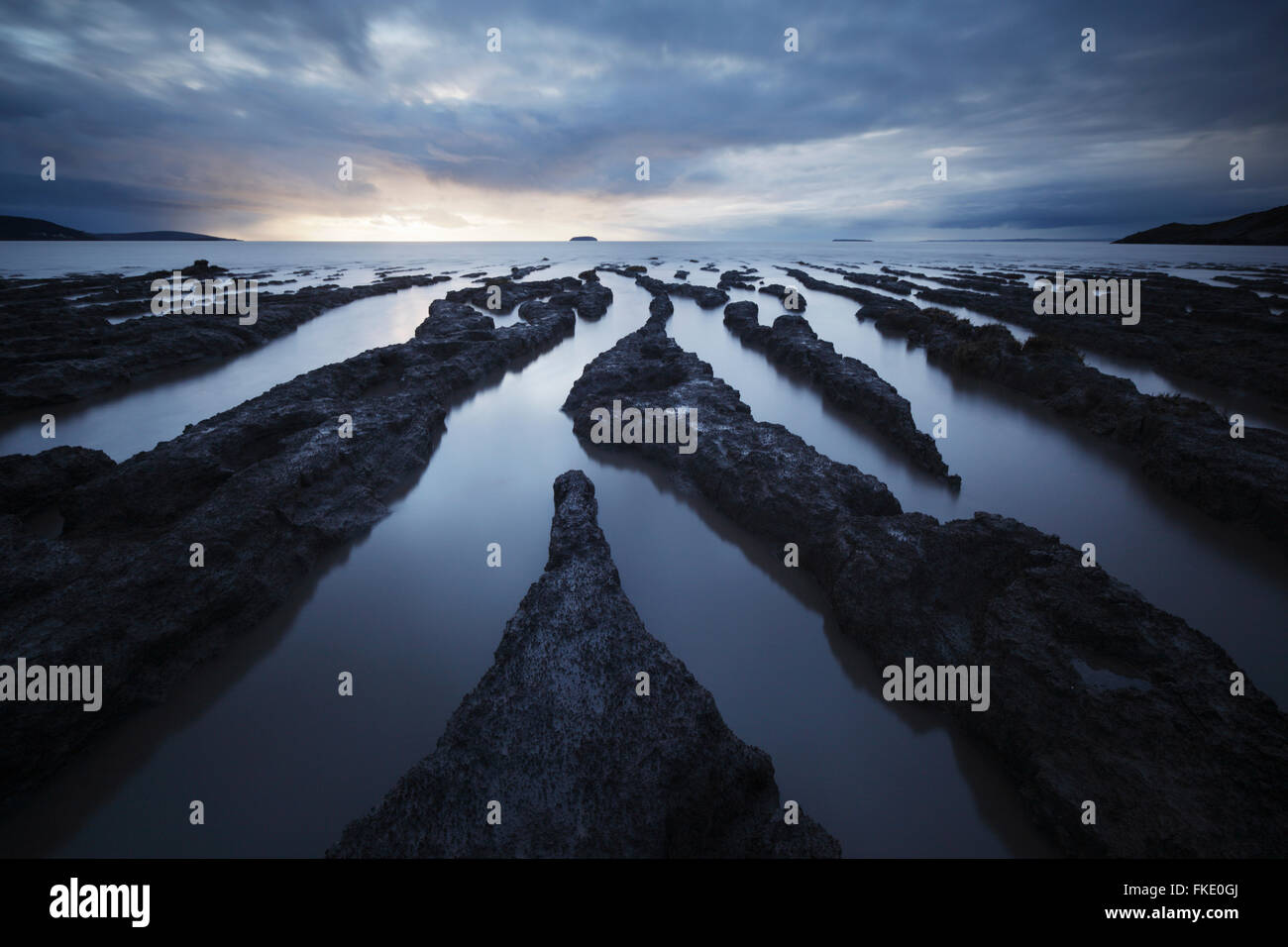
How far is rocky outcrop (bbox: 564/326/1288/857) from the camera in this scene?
2.77m

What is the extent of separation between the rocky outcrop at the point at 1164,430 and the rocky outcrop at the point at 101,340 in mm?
20004

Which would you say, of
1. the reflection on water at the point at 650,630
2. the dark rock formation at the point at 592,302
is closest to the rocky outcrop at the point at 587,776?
the reflection on water at the point at 650,630

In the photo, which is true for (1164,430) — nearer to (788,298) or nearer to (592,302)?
(788,298)

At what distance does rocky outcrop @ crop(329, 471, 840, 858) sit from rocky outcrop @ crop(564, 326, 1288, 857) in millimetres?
1647

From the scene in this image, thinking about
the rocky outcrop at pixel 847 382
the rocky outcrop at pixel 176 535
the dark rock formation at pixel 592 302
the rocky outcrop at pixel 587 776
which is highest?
the dark rock formation at pixel 592 302

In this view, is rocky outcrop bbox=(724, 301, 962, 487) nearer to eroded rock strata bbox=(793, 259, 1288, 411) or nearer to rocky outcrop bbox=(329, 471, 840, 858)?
rocky outcrop bbox=(329, 471, 840, 858)

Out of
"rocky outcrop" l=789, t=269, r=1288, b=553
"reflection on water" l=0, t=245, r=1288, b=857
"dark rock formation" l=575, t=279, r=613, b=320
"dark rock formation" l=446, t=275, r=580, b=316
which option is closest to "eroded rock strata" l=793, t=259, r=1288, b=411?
"rocky outcrop" l=789, t=269, r=1288, b=553

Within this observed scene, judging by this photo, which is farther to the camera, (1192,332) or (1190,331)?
(1190,331)

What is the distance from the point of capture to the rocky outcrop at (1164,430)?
5906 mm

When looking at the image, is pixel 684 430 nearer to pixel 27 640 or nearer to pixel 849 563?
pixel 849 563

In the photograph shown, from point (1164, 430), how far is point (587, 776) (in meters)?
9.61

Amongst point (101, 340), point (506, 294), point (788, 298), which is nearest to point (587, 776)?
point (101, 340)

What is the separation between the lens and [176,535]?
4773 mm

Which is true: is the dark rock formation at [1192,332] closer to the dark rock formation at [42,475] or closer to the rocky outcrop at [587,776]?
the rocky outcrop at [587,776]
